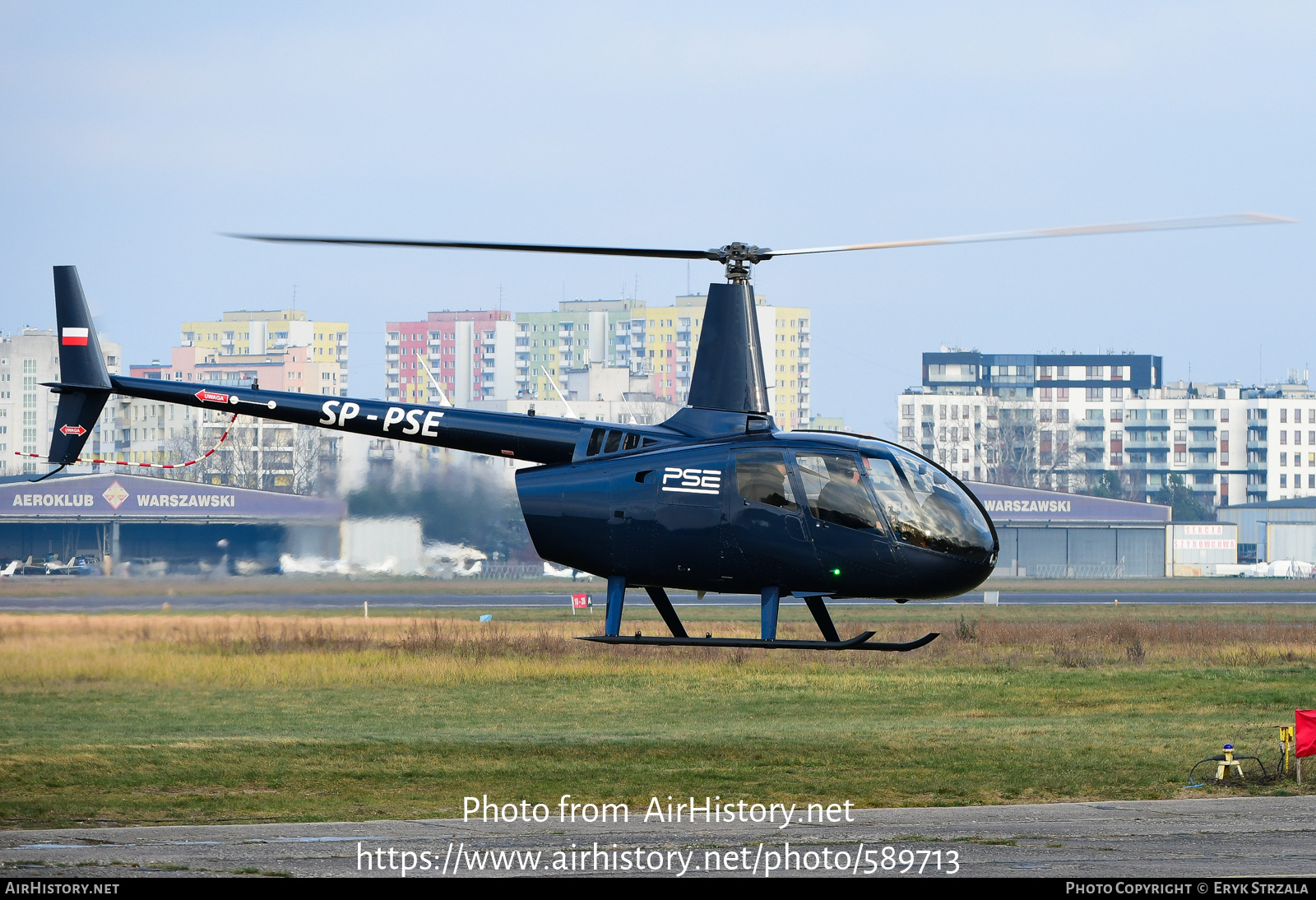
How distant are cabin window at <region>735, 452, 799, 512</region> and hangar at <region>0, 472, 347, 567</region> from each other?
31.9 m

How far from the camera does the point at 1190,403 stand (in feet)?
615

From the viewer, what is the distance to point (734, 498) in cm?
1716

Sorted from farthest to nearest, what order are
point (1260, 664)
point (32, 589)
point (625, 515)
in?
point (32, 589) → point (1260, 664) → point (625, 515)

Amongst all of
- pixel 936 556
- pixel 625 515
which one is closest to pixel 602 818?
pixel 625 515

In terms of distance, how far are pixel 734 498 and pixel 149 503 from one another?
5321 centimetres

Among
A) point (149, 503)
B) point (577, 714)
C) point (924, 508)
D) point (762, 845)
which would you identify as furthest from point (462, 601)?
point (924, 508)

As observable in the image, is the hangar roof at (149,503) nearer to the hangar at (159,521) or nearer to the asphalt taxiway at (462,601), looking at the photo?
the hangar at (159,521)

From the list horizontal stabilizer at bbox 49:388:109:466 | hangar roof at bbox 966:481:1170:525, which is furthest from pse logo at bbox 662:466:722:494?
hangar roof at bbox 966:481:1170:525

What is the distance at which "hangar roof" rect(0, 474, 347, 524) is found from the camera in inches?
1955

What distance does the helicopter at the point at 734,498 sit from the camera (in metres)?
16.7

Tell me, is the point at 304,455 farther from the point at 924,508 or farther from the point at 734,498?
the point at 924,508

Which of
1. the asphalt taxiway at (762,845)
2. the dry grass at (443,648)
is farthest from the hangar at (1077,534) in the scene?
the asphalt taxiway at (762,845)
